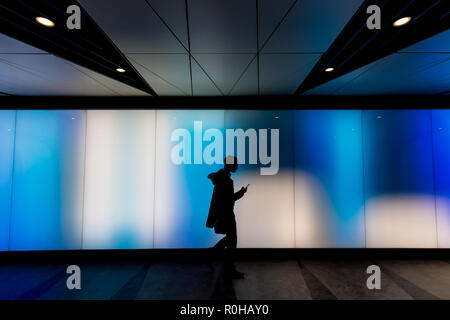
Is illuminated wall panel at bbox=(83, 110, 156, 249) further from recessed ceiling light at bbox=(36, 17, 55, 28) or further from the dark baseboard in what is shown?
recessed ceiling light at bbox=(36, 17, 55, 28)

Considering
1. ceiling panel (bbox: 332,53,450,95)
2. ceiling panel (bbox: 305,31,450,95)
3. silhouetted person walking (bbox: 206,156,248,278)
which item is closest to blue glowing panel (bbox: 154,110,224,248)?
silhouetted person walking (bbox: 206,156,248,278)

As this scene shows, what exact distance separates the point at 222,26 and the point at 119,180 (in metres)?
3.33

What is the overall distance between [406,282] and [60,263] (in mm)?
5809

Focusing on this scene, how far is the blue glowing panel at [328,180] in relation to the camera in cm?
420

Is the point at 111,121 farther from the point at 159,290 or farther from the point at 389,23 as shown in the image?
the point at 389,23

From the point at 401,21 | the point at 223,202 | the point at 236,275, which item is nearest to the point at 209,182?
the point at 223,202

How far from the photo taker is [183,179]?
424cm

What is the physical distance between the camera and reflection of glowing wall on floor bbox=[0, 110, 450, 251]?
162 inches

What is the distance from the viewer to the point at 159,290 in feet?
9.85

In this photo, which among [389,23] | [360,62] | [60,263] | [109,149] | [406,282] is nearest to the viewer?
[389,23]

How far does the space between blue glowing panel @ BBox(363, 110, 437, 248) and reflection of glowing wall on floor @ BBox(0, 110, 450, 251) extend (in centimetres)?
2

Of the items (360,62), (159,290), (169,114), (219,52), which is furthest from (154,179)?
(360,62)

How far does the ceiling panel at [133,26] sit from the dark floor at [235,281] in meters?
3.18

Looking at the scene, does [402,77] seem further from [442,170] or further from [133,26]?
[133,26]
